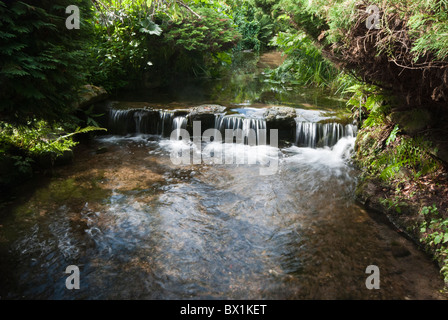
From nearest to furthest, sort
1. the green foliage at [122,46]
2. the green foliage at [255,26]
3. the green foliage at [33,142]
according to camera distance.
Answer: the green foliage at [33,142] → the green foliage at [122,46] → the green foliage at [255,26]

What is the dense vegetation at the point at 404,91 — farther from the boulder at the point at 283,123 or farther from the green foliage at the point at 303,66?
the green foliage at the point at 303,66

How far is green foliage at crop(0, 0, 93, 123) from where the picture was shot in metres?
3.55

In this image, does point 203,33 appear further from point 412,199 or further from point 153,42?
point 412,199

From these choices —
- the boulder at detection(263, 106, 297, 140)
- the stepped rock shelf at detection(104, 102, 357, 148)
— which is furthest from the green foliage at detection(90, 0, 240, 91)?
the boulder at detection(263, 106, 297, 140)

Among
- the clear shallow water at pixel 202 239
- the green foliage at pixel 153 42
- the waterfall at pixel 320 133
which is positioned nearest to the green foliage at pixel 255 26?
the green foliage at pixel 153 42

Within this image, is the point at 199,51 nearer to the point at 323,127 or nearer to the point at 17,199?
the point at 323,127

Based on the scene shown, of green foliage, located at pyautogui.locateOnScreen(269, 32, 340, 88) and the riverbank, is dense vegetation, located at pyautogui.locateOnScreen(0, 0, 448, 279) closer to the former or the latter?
the riverbank

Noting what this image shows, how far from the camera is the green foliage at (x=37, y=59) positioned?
11.7 feet

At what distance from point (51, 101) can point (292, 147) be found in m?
4.81

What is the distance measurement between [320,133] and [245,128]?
5.57ft

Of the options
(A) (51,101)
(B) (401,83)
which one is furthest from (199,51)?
(B) (401,83)

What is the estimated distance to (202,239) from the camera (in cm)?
381

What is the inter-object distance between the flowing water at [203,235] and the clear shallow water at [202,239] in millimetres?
15
